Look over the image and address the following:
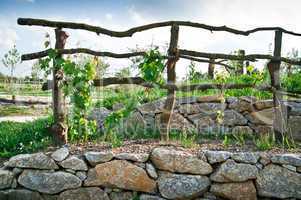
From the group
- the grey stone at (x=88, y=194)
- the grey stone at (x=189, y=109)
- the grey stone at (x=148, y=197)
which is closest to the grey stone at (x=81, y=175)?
the grey stone at (x=88, y=194)

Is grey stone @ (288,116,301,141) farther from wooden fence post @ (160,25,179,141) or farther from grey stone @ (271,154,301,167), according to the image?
wooden fence post @ (160,25,179,141)

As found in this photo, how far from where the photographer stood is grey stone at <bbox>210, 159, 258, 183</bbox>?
471 centimetres

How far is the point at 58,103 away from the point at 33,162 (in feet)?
2.47

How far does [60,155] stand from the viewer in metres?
4.84

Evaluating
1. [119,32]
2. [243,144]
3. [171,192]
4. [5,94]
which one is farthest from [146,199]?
[5,94]

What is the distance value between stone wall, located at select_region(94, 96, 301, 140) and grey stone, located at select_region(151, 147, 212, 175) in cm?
157

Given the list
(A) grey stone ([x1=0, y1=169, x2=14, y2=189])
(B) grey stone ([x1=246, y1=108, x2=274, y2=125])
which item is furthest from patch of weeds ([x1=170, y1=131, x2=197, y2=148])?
(A) grey stone ([x1=0, y1=169, x2=14, y2=189])

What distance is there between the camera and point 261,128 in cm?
638

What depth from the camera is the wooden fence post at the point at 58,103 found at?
5.15m

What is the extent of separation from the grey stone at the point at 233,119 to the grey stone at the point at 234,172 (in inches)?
69.0

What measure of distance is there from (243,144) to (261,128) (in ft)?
3.68

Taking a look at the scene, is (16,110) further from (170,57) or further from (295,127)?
(295,127)

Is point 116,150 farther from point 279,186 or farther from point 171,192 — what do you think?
point 279,186

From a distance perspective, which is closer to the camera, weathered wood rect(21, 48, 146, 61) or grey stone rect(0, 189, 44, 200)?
grey stone rect(0, 189, 44, 200)
